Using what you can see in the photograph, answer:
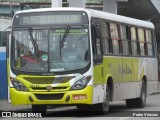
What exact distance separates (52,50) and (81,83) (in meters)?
1.28

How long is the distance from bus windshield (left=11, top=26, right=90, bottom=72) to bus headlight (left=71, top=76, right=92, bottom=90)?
1.16 feet

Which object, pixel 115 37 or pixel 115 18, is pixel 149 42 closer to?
pixel 115 18

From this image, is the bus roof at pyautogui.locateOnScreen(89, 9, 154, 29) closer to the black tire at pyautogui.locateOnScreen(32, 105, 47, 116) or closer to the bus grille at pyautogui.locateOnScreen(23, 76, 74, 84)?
the bus grille at pyautogui.locateOnScreen(23, 76, 74, 84)

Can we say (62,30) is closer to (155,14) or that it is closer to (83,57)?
(83,57)

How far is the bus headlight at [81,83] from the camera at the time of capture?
17.1 metres

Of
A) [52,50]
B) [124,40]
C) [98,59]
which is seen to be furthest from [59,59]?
[124,40]

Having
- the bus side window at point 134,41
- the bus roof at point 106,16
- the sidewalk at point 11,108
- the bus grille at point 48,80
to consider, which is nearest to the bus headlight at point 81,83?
the bus grille at point 48,80

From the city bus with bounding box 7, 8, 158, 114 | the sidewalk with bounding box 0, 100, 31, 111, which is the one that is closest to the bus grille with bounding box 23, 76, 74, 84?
the city bus with bounding box 7, 8, 158, 114

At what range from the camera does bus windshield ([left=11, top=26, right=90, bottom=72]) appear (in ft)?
57.0

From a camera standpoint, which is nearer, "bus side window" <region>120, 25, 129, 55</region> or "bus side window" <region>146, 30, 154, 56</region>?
"bus side window" <region>120, 25, 129, 55</region>

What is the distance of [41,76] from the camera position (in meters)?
17.3

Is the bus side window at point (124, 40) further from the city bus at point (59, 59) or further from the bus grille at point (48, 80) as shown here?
the bus grille at point (48, 80)

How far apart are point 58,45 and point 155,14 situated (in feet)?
99.2

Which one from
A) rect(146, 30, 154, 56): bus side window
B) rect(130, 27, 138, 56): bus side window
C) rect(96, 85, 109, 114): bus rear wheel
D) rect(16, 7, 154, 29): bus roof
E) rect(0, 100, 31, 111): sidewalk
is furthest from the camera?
rect(146, 30, 154, 56): bus side window
